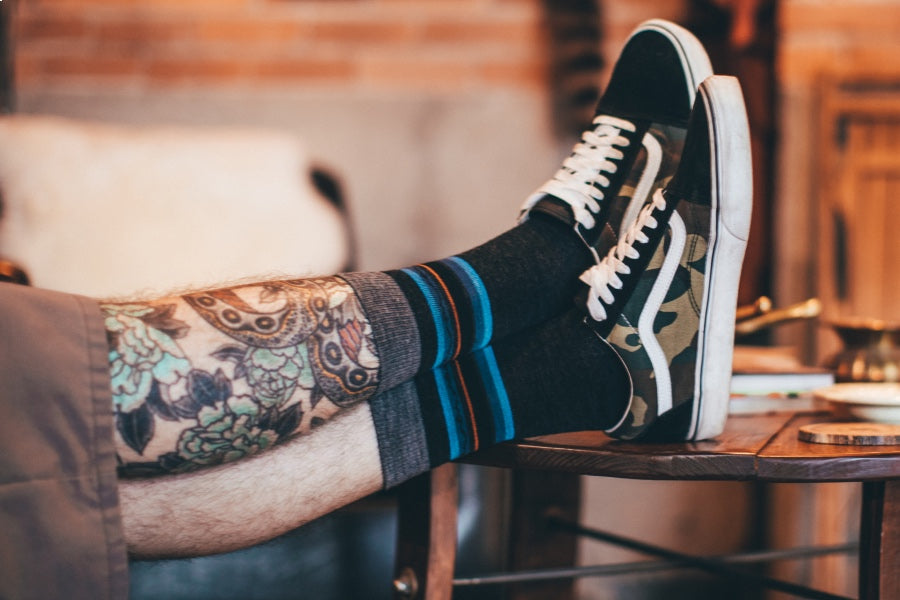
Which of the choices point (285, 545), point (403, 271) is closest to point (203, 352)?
point (403, 271)

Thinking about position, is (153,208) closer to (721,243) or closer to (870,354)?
(721,243)

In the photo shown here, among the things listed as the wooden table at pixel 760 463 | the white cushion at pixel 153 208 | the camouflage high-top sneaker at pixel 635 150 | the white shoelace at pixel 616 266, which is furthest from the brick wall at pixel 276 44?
the wooden table at pixel 760 463

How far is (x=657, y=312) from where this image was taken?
25.5 inches

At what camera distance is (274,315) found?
0.58 m

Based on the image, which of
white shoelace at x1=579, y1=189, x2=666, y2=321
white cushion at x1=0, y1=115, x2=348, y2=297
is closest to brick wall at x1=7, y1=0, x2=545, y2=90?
white cushion at x1=0, y1=115, x2=348, y2=297

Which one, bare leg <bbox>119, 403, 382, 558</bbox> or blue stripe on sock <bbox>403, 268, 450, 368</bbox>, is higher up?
blue stripe on sock <bbox>403, 268, 450, 368</bbox>

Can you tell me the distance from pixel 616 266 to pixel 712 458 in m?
0.18

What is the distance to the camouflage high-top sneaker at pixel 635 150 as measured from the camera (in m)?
0.73

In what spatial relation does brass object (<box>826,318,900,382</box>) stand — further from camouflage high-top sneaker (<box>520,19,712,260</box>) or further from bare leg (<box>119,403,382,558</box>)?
bare leg (<box>119,403,382,558</box>)

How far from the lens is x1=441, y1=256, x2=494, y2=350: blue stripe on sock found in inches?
25.4

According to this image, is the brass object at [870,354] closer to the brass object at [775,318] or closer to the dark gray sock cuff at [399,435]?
the brass object at [775,318]

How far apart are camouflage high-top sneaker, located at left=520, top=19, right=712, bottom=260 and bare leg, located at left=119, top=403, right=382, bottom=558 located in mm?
281

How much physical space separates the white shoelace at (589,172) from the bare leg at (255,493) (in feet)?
0.92

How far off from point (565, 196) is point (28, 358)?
47cm
